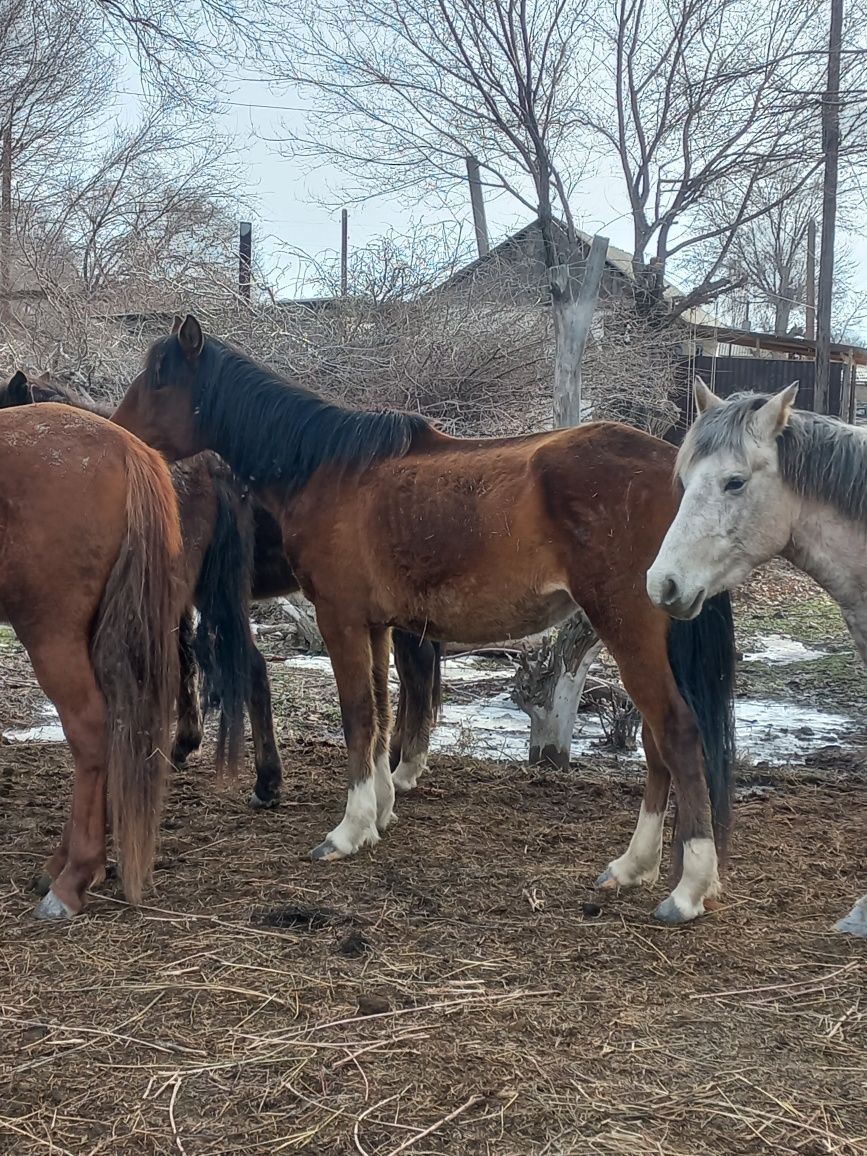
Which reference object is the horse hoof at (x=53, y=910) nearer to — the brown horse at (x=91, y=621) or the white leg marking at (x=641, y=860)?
the brown horse at (x=91, y=621)

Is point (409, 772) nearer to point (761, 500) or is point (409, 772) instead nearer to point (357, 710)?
point (357, 710)

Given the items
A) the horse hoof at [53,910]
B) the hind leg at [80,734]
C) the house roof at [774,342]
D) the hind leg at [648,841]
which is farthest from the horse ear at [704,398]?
the house roof at [774,342]

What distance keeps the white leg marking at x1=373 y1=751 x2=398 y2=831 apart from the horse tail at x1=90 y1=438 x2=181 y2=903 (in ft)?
3.81

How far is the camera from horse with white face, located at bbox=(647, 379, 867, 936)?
120 inches

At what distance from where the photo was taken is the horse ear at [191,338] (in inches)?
182

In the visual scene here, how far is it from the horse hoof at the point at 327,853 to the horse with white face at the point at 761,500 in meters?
1.89

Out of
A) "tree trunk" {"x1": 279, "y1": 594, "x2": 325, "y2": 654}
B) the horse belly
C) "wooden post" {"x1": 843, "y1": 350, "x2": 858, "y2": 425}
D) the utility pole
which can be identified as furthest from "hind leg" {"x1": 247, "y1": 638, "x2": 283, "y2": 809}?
"wooden post" {"x1": 843, "y1": 350, "x2": 858, "y2": 425}

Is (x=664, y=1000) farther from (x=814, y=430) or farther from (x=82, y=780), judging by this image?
(x=82, y=780)

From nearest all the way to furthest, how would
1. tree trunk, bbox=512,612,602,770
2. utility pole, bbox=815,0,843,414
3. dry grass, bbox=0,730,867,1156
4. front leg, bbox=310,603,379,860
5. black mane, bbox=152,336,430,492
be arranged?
dry grass, bbox=0,730,867,1156 → front leg, bbox=310,603,379,860 → black mane, bbox=152,336,430,492 → tree trunk, bbox=512,612,602,770 → utility pole, bbox=815,0,843,414

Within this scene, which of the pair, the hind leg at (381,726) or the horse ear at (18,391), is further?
the horse ear at (18,391)

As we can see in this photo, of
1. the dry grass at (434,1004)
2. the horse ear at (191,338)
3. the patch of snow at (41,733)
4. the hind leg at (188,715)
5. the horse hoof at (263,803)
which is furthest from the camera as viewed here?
the patch of snow at (41,733)

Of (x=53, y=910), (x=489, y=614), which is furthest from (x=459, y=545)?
(x=53, y=910)

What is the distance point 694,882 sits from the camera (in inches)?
135

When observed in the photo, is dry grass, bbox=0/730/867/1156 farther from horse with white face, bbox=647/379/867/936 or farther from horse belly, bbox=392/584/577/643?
horse belly, bbox=392/584/577/643
